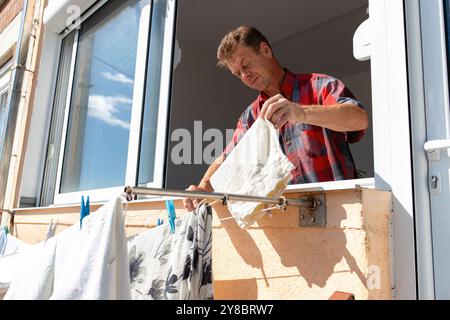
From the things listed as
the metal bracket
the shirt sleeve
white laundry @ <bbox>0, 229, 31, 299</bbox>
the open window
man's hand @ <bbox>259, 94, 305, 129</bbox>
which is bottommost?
white laundry @ <bbox>0, 229, 31, 299</bbox>

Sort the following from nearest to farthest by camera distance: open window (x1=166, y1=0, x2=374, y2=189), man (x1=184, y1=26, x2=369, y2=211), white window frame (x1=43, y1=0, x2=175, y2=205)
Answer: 1. man (x1=184, y1=26, x2=369, y2=211)
2. white window frame (x1=43, y1=0, x2=175, y2=205)
3. open window (x1=166, y1=0, x2=374, y2=189)

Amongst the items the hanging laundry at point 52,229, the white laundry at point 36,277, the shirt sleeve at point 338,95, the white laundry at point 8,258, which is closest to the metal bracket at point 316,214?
the shirt sleeve at point 338,95

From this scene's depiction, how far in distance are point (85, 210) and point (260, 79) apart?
833 mm

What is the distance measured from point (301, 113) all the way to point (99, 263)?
1.58ft

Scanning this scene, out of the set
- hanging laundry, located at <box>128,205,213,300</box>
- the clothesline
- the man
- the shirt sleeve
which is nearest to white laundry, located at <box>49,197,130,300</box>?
the clothesline

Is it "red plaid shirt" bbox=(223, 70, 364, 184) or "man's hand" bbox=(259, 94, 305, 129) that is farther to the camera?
"red plaid shirt" bbox=(223, 70, 364, 184)

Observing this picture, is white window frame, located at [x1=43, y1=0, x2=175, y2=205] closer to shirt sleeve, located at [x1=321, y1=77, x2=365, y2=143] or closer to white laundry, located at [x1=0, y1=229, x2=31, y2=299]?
white laundry, located at [x1=0, y1=229, x2=31, y2=299]

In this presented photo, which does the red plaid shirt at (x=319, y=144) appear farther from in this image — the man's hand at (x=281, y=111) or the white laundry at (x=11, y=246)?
the white laundry at (x=11, y=246)

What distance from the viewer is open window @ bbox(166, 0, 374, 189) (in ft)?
8.23

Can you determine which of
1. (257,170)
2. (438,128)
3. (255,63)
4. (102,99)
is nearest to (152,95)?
(255,63)

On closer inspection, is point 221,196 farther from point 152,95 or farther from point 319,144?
point 152,95

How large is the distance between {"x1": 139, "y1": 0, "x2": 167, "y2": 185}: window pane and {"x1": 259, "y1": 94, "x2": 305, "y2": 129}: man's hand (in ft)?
2.24
